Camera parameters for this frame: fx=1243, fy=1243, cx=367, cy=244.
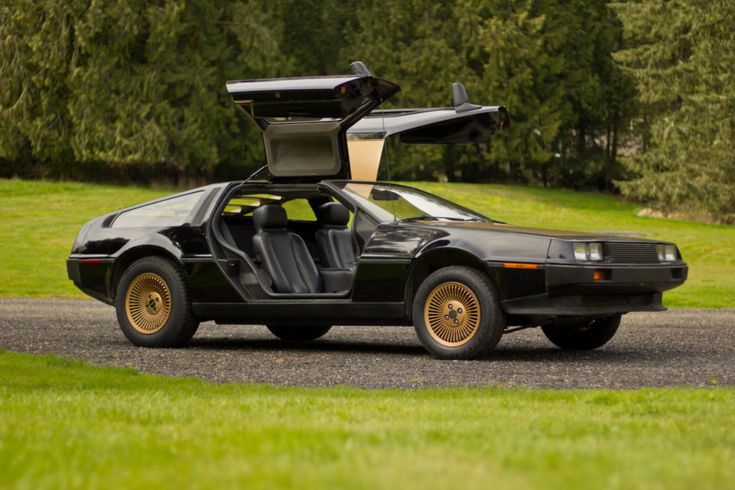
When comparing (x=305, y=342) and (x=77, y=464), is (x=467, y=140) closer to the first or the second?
(x=305, y=342)

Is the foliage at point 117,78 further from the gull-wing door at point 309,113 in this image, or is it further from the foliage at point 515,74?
the gull-wing door at point 309,113

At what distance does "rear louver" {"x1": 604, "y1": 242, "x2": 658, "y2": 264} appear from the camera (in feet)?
33.1

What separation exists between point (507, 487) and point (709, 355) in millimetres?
7620

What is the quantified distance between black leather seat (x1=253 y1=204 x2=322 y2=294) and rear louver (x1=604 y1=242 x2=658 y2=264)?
9.29 ft

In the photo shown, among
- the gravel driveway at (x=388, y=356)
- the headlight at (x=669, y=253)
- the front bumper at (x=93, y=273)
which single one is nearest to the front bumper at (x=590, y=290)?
the headlight at (x=669, y=253)

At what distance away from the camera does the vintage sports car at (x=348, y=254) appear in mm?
10102

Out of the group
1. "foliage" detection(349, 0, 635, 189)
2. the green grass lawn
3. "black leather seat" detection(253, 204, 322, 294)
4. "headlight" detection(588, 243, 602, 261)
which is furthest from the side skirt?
"foliage" detection(349, 0, 635, 189)

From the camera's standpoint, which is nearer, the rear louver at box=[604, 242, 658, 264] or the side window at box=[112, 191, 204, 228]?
the rear louver at box=[604, 242, 658, 264]

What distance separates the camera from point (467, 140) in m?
12.5

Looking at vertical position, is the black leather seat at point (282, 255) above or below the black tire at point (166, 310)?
above

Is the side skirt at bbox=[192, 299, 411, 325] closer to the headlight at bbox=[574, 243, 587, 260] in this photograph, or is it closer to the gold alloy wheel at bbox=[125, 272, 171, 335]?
the gold alloy wheel at bbox=[125, 272, 171, 335]

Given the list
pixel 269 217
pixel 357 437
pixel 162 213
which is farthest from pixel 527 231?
pixel 357 437

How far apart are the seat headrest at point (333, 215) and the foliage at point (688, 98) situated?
2819 cm

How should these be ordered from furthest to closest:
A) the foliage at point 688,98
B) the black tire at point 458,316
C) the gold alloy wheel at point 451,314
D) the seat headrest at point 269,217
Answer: the foliage at point 688,98
the seat headrest at point 269,217
the gold alloy wheel at point 451,314
the black tire at point 458,316
